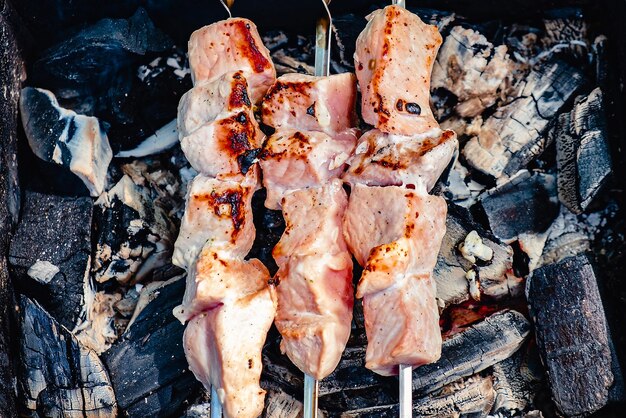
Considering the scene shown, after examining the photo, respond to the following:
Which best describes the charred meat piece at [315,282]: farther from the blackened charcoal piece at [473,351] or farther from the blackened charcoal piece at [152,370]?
the blackened charcoal piece at [152,370]

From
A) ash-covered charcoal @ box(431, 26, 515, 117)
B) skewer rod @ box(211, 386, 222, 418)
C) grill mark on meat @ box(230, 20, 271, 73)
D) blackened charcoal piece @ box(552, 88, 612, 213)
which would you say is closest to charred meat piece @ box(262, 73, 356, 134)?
grill mark on meat @ box(230, 20, 271, 73)

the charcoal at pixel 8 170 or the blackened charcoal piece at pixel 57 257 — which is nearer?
the charcoal at pixel 8 170

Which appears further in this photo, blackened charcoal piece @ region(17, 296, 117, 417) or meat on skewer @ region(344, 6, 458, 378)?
blackened charcoal piece @ region(17, 296, 117, 417)

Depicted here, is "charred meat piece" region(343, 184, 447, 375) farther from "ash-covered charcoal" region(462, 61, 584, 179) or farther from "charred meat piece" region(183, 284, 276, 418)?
"ash-covered charcoal" region(462, 61, 584, 179)

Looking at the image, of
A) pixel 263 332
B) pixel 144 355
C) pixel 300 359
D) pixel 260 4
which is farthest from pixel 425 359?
pixel 260 4

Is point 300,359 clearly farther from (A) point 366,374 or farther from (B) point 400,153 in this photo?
(B) point 400,153

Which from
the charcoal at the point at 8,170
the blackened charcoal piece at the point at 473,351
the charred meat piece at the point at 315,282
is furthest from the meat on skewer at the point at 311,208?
the charcoal at the point at 8,170
